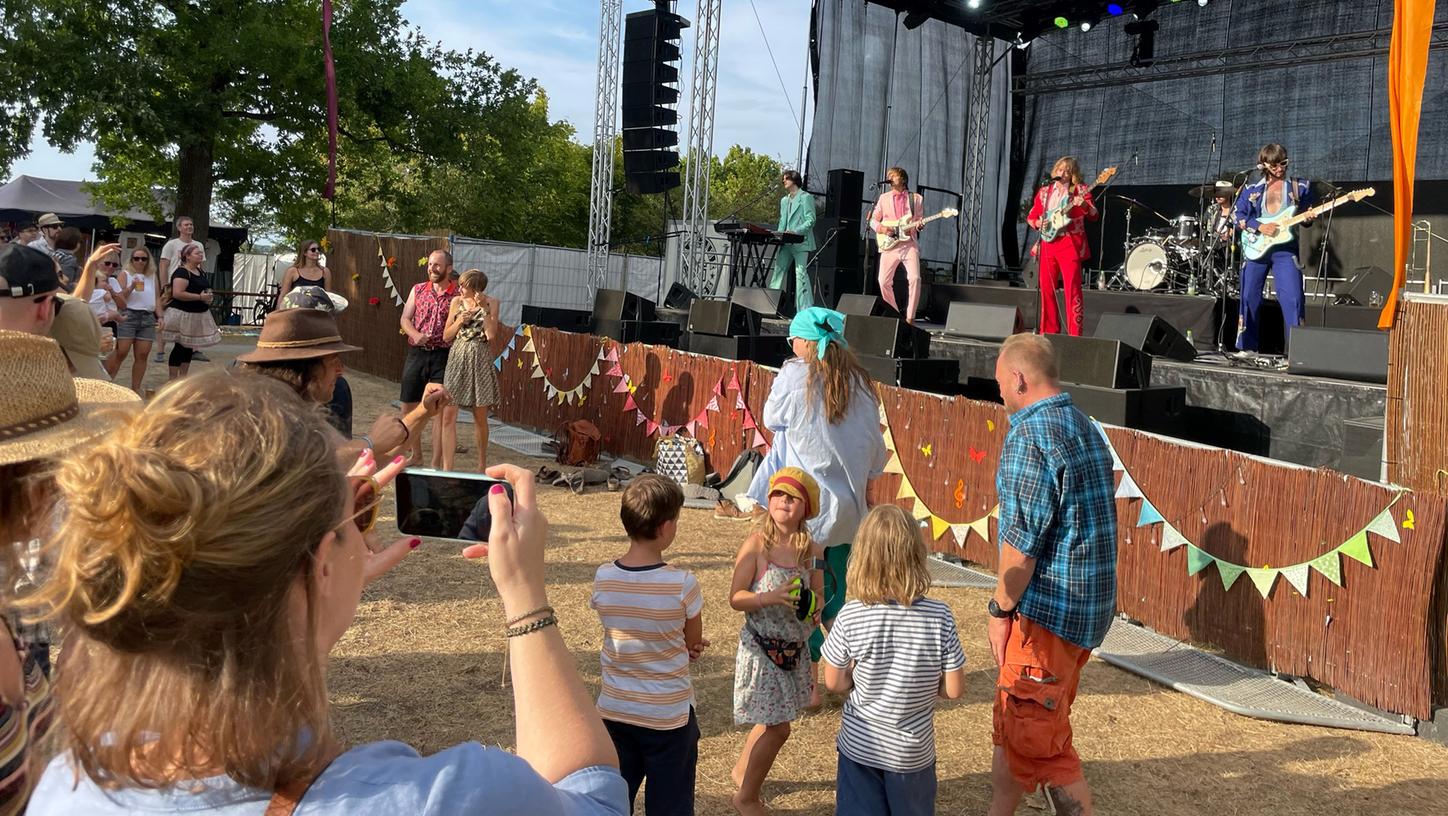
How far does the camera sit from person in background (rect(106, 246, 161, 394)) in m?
11.0

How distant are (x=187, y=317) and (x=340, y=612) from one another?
1095cm

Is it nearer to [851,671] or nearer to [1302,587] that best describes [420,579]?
[851,671]

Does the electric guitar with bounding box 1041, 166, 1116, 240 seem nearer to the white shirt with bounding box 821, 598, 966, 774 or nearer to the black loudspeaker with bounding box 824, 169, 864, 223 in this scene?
the black loudspeaker with bounding box 824, 169, 864, 223

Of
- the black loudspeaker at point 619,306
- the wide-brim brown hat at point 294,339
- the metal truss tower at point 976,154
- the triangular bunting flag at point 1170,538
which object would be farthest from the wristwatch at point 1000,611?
the metal truss tower at point 976,154

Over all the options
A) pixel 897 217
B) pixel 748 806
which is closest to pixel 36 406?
pixel 748 806

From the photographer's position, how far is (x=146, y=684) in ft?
3.41

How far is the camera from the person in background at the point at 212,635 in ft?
3.28

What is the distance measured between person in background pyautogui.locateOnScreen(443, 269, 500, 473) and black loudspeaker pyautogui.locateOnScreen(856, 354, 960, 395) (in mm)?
3239

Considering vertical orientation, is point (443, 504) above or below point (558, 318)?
below

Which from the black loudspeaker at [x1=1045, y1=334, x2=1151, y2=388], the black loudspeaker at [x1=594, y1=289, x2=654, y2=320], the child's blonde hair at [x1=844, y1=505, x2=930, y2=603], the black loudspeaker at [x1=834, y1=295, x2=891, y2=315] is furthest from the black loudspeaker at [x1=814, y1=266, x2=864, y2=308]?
the child's blonde hair at [x1=844, y1=505, x2=930, y2=603]

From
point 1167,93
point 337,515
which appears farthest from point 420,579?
point 1167,93

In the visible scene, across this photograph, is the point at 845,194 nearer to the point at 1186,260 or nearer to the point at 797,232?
the point at 797,232

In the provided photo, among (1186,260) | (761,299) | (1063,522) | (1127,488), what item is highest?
(1186,260)

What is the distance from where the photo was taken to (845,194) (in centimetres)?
1541
